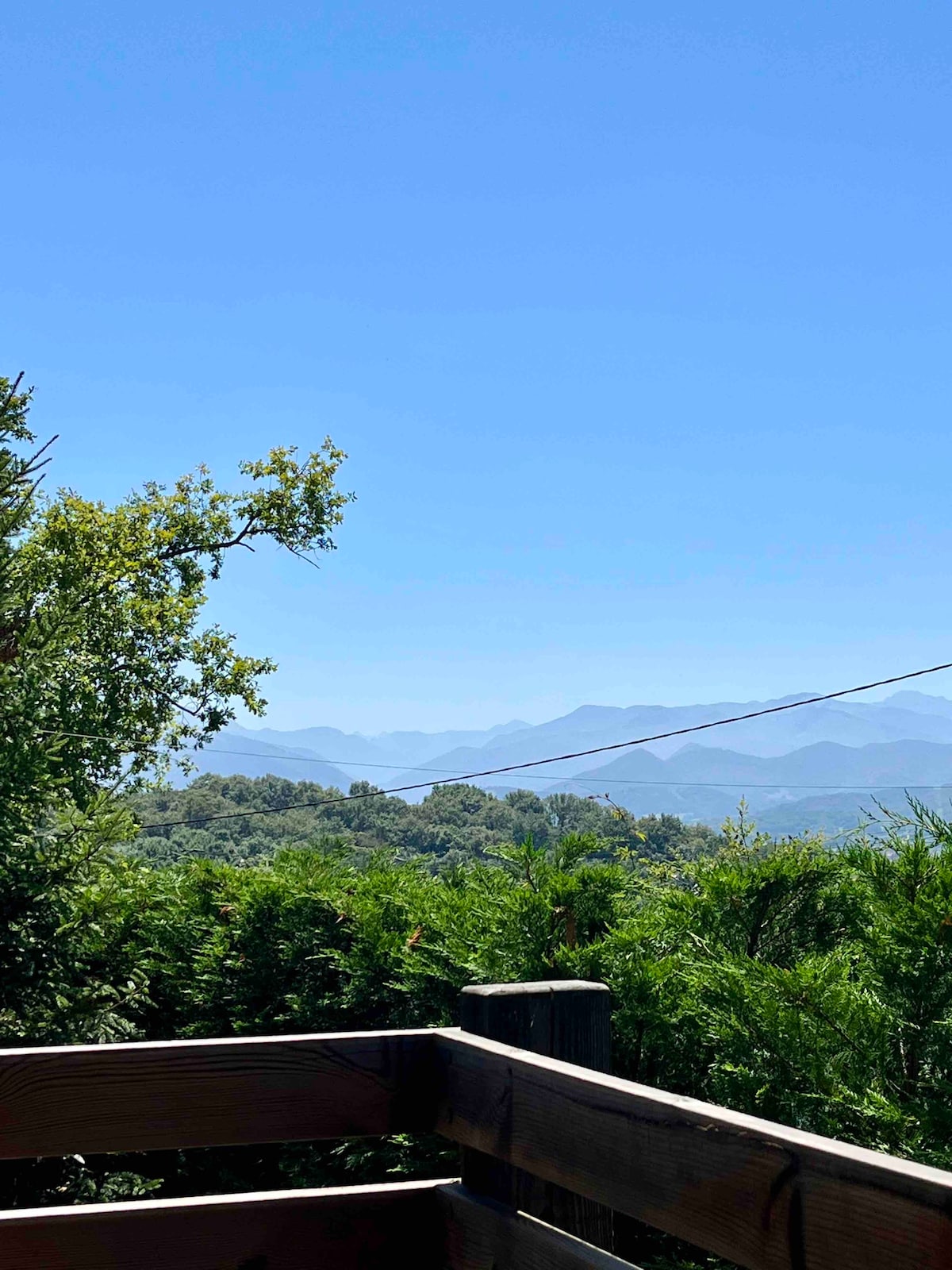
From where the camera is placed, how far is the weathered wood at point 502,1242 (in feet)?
4.95

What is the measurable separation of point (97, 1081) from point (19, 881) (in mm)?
3972

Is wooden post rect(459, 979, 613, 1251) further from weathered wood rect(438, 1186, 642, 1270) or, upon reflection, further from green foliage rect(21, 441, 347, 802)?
green foliage rect(21, 441, 347, 802)

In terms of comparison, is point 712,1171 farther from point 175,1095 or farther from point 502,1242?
point 175,1095

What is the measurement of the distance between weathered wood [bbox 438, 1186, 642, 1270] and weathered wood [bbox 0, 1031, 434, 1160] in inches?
8.3

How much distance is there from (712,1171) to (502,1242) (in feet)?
1.79

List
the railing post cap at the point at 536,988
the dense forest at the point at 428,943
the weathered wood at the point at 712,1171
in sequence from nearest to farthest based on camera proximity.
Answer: the weathered wood at the point at 712,1171 < the railing post cap at the point at 536,988 < the dense forest at the point at 428,943

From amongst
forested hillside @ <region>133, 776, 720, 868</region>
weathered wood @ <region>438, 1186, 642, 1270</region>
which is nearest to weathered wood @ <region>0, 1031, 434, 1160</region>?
weathered wood @ <region>438, 1186, 642, 1270</region>

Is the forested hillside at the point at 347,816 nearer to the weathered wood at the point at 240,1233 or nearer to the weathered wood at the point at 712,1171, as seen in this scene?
the weathered wood at the point at 240,1233

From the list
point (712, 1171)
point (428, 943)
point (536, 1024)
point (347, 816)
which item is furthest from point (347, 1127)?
point (347, 816)

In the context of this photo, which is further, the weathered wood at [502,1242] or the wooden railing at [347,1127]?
the wooden railing at [347,1127]

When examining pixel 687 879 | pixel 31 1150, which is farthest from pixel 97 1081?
pixel 687 879

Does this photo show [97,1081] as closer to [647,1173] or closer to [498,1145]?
[498,1145]

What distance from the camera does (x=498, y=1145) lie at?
5.48ft

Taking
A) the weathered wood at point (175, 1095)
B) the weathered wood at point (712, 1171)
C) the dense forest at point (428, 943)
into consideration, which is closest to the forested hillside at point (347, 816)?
the dense forest at point (428, 943)
